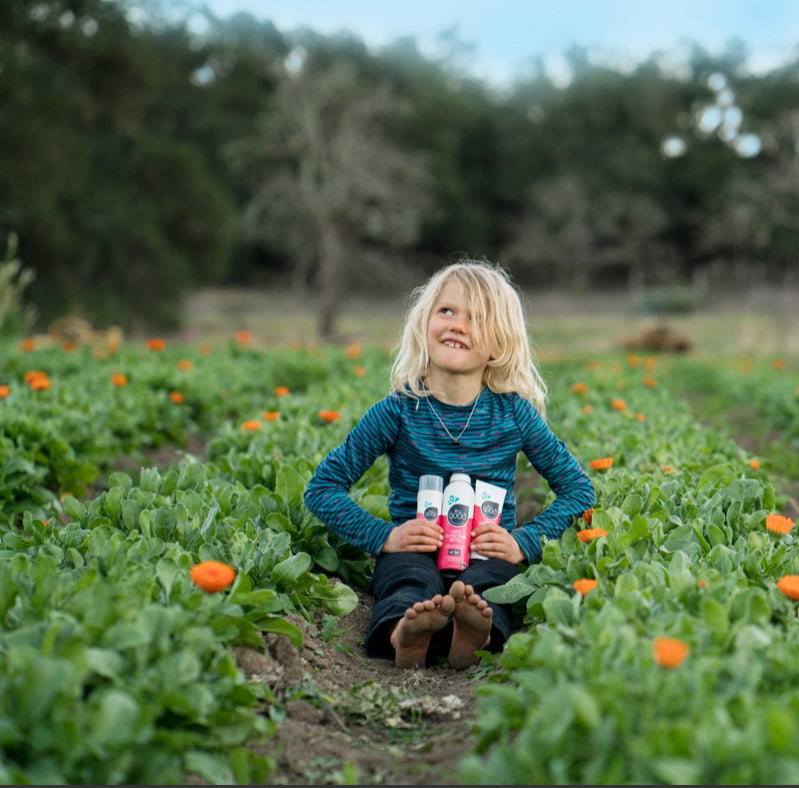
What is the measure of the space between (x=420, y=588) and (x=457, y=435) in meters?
0.65

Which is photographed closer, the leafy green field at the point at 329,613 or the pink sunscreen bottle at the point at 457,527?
the leafy green field at the point at 329,613

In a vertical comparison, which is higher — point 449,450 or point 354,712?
point 449,450

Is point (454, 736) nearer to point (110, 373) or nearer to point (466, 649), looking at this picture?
point (466, 649)

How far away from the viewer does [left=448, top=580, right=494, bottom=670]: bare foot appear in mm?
2564

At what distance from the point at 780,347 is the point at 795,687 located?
18.2m

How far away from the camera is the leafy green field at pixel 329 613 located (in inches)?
68.4

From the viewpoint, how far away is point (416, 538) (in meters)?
2.96

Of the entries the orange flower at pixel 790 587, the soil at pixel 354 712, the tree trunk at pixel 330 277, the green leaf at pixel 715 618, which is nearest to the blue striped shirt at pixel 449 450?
the soil at pixel 354 712

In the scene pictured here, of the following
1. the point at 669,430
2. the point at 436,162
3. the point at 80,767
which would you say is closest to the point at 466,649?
the point at 80,767

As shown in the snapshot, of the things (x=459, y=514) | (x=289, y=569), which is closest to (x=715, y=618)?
(x=459, y=514)

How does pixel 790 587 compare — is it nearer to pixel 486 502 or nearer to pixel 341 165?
pixel 486 502

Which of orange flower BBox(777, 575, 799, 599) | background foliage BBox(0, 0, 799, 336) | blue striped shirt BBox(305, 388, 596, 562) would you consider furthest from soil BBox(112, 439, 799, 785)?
background foliage BBox(0, 0, 799, 336)

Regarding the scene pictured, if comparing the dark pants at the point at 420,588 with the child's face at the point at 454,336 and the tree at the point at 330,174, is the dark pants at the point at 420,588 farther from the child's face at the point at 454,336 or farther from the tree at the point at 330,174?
the tree at the point at 330,174

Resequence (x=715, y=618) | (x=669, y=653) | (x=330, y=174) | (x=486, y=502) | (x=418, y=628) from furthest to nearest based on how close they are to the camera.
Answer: (x=330, y=174) < (x=486, y=502) < (x=418, y=628) < (x=715, y=618) < (x=669, y=653)
